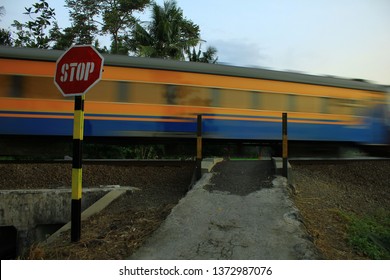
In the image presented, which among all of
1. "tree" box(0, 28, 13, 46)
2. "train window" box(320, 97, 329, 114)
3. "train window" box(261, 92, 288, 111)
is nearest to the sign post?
"train window" box(261, 92, 288, 111)

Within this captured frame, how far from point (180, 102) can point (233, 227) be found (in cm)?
607

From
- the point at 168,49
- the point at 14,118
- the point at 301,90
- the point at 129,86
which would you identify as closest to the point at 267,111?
the point at 301,90

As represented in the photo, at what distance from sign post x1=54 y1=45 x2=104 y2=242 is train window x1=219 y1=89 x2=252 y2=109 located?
6518 mm

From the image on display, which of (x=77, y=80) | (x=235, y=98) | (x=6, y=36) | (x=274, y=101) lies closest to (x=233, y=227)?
(x=77, y=80)

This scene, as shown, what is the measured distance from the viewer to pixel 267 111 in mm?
10727

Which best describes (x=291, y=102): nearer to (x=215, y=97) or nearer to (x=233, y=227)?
(x=215, y=97)

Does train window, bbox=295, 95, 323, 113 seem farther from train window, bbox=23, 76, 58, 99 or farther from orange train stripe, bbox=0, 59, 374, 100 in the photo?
train window, bbox=23, 76, 58, 99

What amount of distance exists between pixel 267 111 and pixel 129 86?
3.97 metres

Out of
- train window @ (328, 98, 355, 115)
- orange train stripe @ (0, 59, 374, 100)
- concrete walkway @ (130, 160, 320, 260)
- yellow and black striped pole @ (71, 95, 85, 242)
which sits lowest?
concrete walkway @ (130, 160, 320, 260)

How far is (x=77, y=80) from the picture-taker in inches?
160

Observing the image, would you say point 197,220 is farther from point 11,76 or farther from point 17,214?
point 11,76

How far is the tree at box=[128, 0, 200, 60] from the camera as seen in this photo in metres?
21.4
